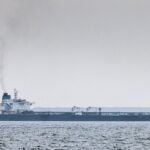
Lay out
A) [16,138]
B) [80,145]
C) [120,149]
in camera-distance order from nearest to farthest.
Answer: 1. [120,149]
2. [80,145]
3. [16,138]

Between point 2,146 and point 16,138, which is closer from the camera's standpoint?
point 2,146

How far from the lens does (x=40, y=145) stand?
346ft

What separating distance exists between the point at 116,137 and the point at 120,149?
77.1 feet

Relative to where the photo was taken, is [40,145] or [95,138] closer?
[40,145]

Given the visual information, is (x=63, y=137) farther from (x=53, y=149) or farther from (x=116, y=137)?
(x=53, y=149)

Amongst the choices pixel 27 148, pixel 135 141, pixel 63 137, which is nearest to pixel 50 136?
pixel 63 137

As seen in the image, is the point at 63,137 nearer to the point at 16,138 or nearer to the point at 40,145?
the point at 16,138

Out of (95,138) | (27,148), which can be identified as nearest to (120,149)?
(27,148)

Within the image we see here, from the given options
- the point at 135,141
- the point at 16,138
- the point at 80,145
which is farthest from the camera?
the point at 16,138

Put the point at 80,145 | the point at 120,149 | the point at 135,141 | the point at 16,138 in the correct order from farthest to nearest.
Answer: the point at 16,138 → the point at 135,141 → the point at 80,145 → the point at 120,149

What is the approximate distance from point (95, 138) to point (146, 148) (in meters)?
20.9

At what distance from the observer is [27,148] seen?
101 metres

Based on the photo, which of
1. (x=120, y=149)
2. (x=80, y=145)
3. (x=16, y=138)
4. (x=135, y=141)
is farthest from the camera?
(x=16, y=138)

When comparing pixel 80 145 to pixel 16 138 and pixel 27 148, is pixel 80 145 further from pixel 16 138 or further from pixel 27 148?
pixel 16 138
